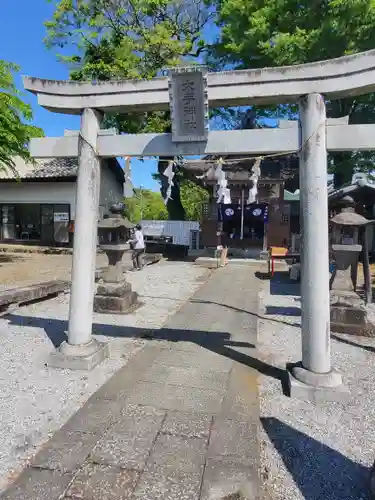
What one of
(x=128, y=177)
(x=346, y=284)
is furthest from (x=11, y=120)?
(x=346, y=284)

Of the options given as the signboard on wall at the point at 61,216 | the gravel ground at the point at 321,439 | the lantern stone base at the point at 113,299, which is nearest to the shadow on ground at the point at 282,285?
the lantern stone base at the point at 113,299

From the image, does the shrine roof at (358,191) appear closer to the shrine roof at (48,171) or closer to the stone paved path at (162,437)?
the stone paved path at (162,437)

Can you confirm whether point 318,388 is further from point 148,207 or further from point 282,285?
point 148,207

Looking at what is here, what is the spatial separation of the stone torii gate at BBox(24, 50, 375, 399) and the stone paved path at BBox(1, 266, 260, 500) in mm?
818

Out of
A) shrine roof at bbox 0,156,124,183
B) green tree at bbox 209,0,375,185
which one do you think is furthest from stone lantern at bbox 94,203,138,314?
shrine roof at bbox 0,156,124,183

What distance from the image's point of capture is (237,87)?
4168mm

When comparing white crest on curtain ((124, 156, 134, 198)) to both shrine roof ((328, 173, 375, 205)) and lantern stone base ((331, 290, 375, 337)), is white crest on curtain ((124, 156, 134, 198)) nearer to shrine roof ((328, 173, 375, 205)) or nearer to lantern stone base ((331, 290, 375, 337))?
lantern stone base ((331, 290, 375, 337))

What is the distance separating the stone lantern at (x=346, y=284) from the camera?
6.59m

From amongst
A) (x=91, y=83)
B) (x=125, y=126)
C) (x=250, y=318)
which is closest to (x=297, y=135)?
(x=91, y=83)

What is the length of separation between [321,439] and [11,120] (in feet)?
40.5

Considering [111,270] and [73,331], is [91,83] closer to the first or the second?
[73,331]

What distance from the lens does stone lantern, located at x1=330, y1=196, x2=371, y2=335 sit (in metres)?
6.59

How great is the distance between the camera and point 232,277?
43.2ft

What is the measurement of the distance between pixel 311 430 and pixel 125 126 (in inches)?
735
